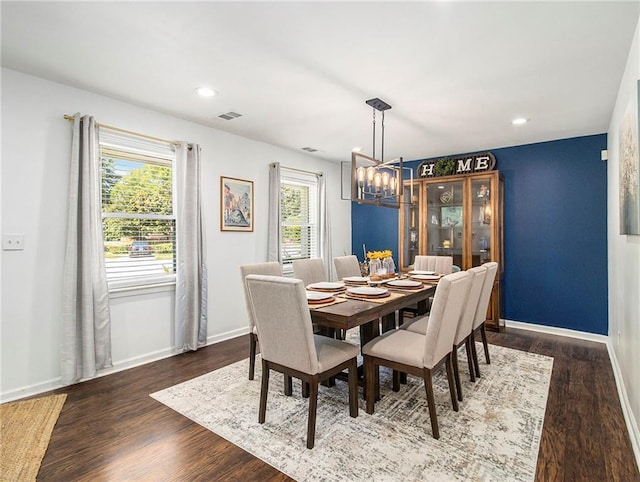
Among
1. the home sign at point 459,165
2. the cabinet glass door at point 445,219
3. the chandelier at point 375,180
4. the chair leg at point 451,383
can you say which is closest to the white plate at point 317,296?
the chandelier at point 375,180

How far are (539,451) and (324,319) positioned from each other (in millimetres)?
1417

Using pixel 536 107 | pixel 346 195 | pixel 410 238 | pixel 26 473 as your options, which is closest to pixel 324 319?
pixel 26 473

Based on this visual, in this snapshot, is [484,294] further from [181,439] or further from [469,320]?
[181,439]

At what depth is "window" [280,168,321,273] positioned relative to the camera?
497 cm

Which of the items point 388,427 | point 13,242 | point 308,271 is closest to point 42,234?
point 13,242

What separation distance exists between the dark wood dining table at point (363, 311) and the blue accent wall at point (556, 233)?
2.32 metres

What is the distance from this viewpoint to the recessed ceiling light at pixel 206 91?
2.83 meters

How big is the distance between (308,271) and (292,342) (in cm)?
154

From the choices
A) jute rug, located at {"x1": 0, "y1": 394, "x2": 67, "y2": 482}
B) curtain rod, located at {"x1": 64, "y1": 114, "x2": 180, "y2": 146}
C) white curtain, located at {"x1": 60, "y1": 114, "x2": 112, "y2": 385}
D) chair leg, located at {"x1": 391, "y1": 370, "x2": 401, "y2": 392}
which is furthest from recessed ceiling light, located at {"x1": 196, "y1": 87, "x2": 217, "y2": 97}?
chair leg, located at {"x1": 391, "y1": 370, "x2": 401, "y2": 392}

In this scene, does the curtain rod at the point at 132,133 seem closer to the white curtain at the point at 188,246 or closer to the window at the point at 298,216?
the white curtain at the point at 188,246

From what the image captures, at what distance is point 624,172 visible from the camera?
2.38 meters

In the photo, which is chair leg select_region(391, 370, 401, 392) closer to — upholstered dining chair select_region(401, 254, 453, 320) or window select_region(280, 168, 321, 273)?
upholstered dining chair select_region(401, 254, 453, 320)

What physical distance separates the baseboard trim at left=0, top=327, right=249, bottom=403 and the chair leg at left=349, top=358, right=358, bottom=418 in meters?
2.08

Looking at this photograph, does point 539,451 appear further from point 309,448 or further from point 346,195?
point 346,195
